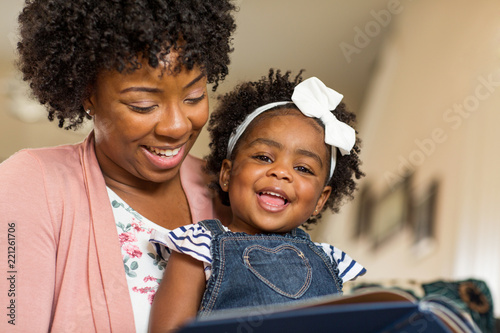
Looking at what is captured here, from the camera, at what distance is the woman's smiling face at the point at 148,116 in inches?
61.2

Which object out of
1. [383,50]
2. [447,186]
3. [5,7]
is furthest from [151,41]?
[383,50]

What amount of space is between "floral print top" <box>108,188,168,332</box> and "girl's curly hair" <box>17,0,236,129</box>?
0.33 metres

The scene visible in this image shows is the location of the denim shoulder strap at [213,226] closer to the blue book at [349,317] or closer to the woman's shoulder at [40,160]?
the woman's shoulder at [40,160]

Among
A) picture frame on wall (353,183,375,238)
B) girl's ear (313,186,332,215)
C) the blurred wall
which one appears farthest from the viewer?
picture frame on wall (353,183,375,238)

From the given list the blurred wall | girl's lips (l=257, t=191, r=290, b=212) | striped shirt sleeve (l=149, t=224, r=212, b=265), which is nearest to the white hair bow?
girl's lips (l=257, t=191, r=290, b=212)

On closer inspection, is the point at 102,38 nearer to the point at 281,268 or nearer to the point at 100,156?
the point at 100,156

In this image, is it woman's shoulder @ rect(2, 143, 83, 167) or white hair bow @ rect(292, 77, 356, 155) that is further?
white hair bow @ rect(292, 77, 356, 155)

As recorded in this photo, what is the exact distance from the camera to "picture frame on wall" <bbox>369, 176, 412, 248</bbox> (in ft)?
14.8

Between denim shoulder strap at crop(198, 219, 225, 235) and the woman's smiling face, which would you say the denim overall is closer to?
denim shoulder strap at crop(198, 219, 225, 235)

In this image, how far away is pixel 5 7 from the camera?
476cm

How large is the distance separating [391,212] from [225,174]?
3.23 m

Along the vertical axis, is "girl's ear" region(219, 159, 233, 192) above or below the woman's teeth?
below

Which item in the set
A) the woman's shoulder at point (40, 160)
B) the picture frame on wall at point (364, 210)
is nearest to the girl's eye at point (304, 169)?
the woman's shoulder at point (40, 160)

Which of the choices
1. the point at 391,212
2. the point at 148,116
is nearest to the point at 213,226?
the point at 148,116
